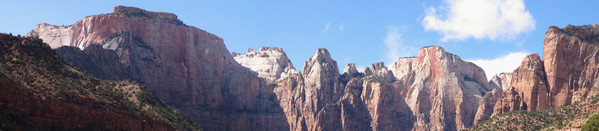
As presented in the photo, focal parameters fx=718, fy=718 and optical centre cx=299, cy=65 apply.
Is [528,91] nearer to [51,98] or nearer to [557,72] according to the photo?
[557,72]

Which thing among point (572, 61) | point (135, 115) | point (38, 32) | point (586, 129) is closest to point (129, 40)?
point (38, 32)

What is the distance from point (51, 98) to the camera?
88.8 metres

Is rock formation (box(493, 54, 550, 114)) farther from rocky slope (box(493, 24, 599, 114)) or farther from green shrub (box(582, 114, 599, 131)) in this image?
green shrub (box(582, 114, 599, 131))

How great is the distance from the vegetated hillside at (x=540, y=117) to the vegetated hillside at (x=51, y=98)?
6087 cm

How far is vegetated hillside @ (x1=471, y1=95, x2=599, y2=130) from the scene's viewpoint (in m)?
127

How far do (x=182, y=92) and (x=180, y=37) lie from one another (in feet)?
55.7

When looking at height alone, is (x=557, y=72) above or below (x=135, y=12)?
below

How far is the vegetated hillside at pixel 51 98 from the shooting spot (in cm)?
8081

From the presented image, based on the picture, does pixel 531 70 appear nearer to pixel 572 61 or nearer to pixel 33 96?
pixel 572 61

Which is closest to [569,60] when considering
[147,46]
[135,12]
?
[147,46]

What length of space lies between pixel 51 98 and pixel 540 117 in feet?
287

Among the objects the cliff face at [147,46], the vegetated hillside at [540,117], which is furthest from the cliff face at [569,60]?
the cliff face at [147,46]

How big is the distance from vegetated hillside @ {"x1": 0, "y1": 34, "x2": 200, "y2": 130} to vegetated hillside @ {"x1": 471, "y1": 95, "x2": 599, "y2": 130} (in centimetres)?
6087

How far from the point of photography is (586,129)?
303 ft
